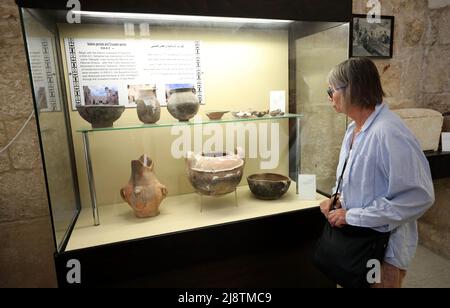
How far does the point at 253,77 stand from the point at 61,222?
1.28 m

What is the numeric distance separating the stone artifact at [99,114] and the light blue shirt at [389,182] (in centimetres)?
105

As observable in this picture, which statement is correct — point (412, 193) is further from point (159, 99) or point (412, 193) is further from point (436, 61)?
Answer: point (436, 61)

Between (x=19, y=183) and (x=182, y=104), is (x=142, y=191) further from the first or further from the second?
(x=19, y=183)

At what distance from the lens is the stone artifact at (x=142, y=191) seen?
4.81 ft

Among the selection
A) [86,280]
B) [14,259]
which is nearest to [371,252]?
[86,280]

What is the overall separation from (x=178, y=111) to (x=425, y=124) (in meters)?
1.77

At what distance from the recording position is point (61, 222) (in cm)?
131

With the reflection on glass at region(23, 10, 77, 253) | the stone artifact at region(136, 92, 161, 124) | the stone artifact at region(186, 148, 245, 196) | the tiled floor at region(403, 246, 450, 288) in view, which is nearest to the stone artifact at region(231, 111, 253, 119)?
the stone artifact at region(186, 148, 245, 196)

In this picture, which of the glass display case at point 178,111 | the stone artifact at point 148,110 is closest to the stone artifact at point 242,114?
the glass display case at point 178,111

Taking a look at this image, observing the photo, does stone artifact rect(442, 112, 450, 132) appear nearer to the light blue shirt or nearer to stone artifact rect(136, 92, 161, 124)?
the light blue shirt

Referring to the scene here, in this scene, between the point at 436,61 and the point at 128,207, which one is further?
the point at 436,61

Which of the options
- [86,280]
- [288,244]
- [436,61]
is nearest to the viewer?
[86,280]

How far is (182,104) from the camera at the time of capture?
59.8 inches

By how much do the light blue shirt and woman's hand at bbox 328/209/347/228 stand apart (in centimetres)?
3
